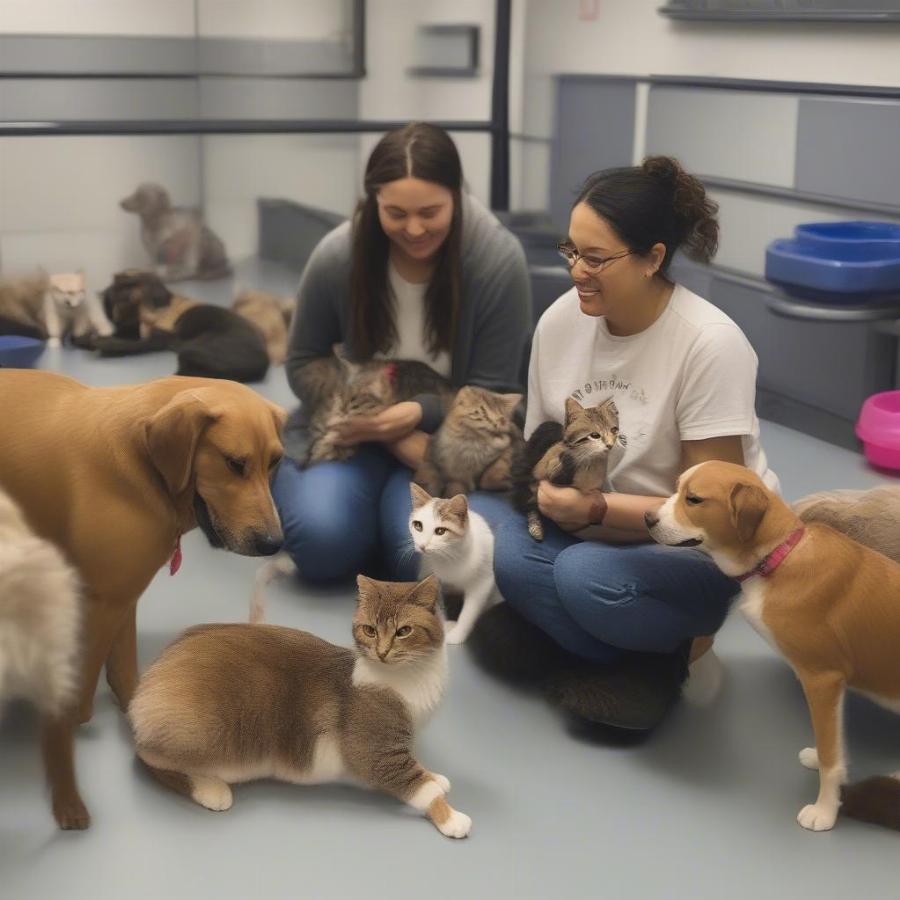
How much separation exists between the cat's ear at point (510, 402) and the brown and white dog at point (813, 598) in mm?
774

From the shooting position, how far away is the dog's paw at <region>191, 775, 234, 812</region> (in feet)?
6.64

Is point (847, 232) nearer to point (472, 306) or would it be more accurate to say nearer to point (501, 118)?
point (472, 306)

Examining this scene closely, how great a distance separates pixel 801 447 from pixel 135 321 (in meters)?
2.57

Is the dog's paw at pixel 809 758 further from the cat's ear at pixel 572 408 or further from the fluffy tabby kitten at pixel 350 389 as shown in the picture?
the fluffy tabby kitten at pixel 350 389

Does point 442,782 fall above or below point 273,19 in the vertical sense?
below

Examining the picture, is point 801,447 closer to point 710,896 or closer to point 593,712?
point 593,712

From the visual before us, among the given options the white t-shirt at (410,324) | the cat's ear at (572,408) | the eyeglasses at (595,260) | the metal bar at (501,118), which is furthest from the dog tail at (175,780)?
the metal bar at (501,118)

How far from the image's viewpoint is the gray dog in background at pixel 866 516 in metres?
2.44

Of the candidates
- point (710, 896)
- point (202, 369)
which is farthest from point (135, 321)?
point (710, 896)

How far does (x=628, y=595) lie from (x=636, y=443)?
0.29 m

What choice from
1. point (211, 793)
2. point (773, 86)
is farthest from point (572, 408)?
point (773, 86)

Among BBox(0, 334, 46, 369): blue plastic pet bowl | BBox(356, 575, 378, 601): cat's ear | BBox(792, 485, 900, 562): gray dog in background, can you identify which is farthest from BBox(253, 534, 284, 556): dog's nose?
BBox(0, 334, 46, 369): blue plastic pet bowl

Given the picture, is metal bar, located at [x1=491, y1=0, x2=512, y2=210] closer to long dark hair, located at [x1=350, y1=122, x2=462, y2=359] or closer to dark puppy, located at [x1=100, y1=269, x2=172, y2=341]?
dark puppy, located at [x1=100, y1=269, x2=172, y2=341]

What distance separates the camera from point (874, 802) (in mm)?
2041
